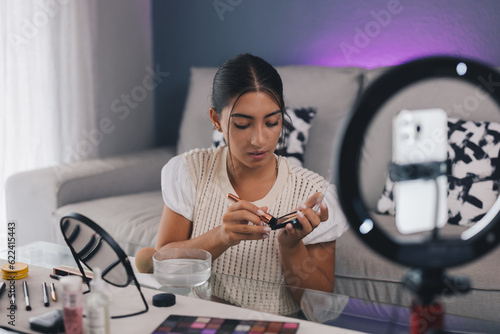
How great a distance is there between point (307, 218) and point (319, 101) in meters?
1.25

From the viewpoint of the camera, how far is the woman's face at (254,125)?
1.17m

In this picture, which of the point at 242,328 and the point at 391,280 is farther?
the point at 391,280

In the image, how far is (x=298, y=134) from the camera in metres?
2.10

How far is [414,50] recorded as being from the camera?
2.26 meters

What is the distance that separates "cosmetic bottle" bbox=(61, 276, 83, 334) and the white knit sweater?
49 cm

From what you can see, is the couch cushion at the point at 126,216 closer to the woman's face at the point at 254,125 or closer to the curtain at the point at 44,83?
the curtain at the point at 44,83

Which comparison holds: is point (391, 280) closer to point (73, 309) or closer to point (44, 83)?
point (73, 309)

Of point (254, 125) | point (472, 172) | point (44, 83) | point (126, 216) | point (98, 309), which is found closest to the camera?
point (98, 309)

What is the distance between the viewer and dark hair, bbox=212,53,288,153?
1.21 meters

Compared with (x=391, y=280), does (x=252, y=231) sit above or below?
above

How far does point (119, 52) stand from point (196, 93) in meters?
0.54

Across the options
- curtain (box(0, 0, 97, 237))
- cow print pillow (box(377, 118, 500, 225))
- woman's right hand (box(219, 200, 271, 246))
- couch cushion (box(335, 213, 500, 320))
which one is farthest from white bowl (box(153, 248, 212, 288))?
curtain (box(0, 0, 97, 237))

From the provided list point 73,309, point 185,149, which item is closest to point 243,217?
point 73,309

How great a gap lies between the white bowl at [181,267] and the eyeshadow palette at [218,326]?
0.18 meters
